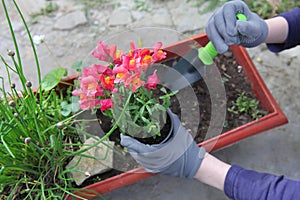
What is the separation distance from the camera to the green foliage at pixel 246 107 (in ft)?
3.61

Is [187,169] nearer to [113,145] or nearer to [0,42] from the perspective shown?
[113,145]

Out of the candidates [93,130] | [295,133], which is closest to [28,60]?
[93,130]

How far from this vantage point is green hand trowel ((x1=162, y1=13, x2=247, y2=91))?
41.5 inches

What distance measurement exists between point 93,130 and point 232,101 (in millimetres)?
400

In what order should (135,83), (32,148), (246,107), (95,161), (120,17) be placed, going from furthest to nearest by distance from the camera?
(120,17)
(246,107)
(95,161)
(32,148)
(135,83)

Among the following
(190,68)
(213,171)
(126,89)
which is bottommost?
(213,171)

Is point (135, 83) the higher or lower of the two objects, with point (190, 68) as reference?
higher

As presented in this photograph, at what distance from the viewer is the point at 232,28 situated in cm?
97

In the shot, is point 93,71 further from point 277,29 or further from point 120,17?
point 120,17

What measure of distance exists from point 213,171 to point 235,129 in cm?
13

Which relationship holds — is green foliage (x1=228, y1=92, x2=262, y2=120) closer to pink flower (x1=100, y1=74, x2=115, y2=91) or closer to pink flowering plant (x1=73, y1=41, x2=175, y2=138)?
pink flowering plant (x1=73, y1=41, x2=175, y2=138)

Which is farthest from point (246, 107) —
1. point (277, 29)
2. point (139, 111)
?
point (139, 111)

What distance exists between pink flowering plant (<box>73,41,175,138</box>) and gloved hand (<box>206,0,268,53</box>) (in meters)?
0.22

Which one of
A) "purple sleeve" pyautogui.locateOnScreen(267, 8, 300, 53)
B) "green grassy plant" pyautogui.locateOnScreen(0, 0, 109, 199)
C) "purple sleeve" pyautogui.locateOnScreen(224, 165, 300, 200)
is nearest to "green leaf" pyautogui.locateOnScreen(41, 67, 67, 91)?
"green grassy plant" pyautogui.locateOnScreen(0, 0, 109, 199)
